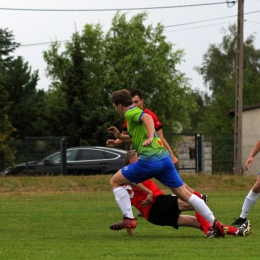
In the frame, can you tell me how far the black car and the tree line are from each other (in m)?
16.4

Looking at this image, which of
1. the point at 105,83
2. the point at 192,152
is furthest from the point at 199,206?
the point at 105,83

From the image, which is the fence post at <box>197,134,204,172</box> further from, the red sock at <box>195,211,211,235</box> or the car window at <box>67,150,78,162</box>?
the red sock at <box>195,211,211,235</box>

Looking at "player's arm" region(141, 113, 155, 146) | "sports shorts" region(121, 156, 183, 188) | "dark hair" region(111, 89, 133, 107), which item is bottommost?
"sports shorts" region(121, 156, 183, 188)

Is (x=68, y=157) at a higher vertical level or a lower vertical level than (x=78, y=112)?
lower

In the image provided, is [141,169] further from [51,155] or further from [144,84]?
[144,84]

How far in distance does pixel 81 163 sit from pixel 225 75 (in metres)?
57.3

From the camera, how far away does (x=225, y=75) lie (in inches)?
3425

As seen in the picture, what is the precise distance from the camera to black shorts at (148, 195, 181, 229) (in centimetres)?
1086

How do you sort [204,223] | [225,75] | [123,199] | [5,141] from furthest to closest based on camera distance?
[225,75] < [5,141] < [123,199] < [204,223]

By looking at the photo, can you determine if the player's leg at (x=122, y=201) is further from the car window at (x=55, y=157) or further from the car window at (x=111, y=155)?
the car window at (x=55, y=157)

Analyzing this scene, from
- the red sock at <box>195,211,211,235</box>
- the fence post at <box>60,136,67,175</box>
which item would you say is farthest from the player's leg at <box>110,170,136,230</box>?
the fence post at <box>60,136,67,175</box>

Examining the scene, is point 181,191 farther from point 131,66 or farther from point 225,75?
point 225,75

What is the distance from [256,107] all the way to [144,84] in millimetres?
26615

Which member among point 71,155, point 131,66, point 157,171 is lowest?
point 71,155
